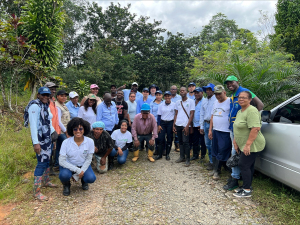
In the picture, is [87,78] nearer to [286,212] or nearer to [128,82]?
[128,82]

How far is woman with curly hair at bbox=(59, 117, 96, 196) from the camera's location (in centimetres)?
339

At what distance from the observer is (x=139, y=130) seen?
5391mm

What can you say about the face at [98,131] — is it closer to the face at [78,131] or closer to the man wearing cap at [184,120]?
the face at [78,131]

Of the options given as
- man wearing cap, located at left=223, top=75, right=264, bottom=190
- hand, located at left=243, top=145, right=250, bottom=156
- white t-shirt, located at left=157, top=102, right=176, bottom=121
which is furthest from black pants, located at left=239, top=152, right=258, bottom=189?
white t-shirt, located at left=157, top=102, right=176, bottom=121

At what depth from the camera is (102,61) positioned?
15.0 m

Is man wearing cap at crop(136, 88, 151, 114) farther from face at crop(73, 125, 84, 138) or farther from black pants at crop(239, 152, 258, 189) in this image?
black pants at crop(239, 152, 258, 189)

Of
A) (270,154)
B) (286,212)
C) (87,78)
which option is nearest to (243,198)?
(286,212)

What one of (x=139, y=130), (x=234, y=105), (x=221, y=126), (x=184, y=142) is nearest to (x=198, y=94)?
(x=184, y=142)

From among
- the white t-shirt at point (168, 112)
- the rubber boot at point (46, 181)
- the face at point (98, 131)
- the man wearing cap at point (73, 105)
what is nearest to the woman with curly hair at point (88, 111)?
the man wearing cap at point (73, 105)

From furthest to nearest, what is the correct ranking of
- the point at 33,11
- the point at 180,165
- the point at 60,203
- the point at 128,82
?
the point at 128,82 → the point at 33,11 → the point at 180,165 → the point at 60,203

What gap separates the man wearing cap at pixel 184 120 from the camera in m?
4.90

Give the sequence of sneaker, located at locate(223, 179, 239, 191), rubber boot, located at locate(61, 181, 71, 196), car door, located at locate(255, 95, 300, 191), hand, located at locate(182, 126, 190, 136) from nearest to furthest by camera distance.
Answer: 1. car door, located at locate(255, 95, 300, 191)
2. rubber boot, located at locate(61, 181, 71, 196)
3. sneaker, located at locate(223, 179, 239, 191)
4. hand, located at locate(182, 126, 190, 136)

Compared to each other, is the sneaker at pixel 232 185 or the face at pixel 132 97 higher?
the face at pixel 132 97

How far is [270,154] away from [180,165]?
85.7 inches
